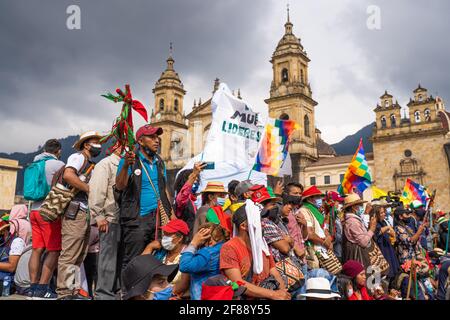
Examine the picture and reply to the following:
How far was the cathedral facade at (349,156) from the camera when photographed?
3750 centimetres

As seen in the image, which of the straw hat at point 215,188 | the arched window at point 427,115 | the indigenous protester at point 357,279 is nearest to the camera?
the indigenous protester at point 357,279

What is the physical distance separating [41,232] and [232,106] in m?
4.96

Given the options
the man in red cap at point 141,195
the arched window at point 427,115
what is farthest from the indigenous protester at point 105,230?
the arched window at point 427,115

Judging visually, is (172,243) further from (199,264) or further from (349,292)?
(349,292)

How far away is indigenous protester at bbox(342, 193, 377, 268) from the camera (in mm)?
5548

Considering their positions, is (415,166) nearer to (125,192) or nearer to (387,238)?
(387,238)

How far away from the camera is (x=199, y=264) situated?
130 inches

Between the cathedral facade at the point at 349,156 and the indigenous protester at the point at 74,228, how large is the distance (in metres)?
33.6

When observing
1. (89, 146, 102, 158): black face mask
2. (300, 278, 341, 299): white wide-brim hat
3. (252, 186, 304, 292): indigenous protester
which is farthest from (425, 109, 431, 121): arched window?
(89, 146, 102, 158): black face mask

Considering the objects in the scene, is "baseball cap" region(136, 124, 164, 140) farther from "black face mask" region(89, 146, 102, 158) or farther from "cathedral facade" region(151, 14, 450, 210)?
"cathedral facade" region(151, 14, 450, 210)

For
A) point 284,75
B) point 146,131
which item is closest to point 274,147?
point 146,131

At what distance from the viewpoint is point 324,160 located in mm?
43781

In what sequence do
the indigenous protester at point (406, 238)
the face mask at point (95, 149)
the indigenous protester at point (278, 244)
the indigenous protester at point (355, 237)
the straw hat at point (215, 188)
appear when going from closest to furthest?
the indigenous protester at point (278, 244)
the face mask at point (95, 149)
the straw hat at point (215, 188)
the indigenous protester at point (355, 237)
the indigenous protester at point (406, 238)

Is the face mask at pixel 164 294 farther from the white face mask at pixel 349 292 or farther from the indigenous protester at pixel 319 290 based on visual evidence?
the white face mask at pixel 349 292
